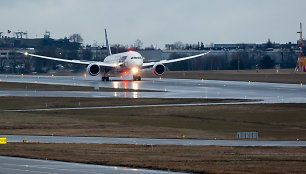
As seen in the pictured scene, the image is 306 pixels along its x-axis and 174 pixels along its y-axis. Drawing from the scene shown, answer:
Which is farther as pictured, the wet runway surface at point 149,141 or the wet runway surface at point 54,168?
the wet runway surface at point 149,141

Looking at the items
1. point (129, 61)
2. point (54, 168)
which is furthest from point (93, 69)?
point (54, 168)

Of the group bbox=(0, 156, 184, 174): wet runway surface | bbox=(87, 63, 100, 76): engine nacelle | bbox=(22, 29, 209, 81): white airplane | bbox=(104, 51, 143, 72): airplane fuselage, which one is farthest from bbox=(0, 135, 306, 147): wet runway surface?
bbox=(87, 63, 100, 76): engine nacelle

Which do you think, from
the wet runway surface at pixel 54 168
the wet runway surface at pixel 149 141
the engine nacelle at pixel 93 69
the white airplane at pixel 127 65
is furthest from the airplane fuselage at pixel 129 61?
the wet runway surface at pixel 54 168

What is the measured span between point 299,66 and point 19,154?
134 metres

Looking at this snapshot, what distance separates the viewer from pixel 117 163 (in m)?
27.6

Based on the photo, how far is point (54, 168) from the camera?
1025 inches

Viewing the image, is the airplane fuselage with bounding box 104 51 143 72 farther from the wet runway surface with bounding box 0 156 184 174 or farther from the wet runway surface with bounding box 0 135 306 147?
the wet runway surface with bounding box 0 156 184 174

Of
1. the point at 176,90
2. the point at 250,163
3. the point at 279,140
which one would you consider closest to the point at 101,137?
the point at 279,140

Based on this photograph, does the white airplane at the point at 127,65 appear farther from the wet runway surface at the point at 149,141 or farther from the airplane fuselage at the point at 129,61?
the wet runway surface at the point at 149,141

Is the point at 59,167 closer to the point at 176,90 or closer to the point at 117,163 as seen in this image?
the point at 117,163

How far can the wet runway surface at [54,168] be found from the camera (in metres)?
25.2

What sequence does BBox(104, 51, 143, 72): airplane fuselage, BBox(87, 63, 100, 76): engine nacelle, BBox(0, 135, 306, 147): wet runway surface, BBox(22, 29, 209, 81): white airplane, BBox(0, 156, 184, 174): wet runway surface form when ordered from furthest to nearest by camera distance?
BBox(87, 63, 100, 76): engine nacelle, BBox(22, 29, 209, 81): white airplane, BBox(104, 51, 143, 72): airplane fuselage, BBox(0, 135, 306, 147): wet runway surface, BBox(0, 156, 184, 174): wet runway surface

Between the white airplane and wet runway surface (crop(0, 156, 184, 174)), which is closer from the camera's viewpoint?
wet runway surface (crop(0, 156, 184, 174))

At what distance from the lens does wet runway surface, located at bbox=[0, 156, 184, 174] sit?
2522cm
